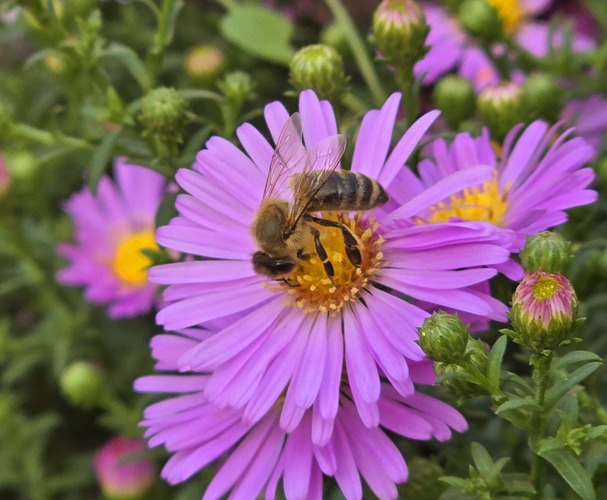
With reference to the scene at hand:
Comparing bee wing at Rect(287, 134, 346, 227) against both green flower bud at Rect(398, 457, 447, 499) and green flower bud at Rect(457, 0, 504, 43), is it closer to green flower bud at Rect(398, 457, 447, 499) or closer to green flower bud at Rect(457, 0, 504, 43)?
green flower bud at Rect(398, 457, 447, 499)

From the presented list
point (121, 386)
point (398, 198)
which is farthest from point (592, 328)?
point (121, 386)

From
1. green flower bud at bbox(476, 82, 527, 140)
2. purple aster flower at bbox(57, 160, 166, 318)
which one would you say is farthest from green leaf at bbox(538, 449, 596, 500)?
purple aster flower at bbox(57, 160, 166, 318)

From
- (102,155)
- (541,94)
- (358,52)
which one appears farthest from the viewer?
(358,52)

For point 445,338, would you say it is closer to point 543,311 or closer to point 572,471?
point 543,311

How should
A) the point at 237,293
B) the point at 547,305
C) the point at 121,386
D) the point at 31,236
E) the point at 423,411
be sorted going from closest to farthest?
1. the point at 547,305
2. the point at 423,411
3. the point at 237,293
4. the point at 121,386
5. the point at 31,236

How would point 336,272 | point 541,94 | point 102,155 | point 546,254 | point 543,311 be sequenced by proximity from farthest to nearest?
point 541,94
point 102,155
point 336,272
point 546,254
point 543,311

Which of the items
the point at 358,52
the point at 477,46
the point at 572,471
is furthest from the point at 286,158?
the point at 477,46

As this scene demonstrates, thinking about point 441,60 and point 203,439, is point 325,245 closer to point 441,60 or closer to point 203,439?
point 203,439
